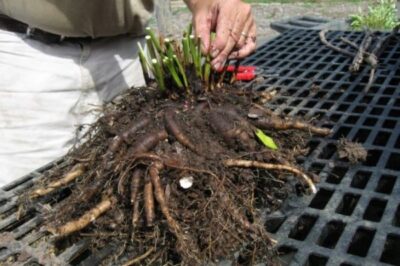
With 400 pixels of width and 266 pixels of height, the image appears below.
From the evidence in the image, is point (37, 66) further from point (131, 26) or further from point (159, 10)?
point (159, 10)

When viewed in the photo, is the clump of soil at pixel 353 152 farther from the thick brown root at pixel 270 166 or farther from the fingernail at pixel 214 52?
the fingernail at pixel 214 52

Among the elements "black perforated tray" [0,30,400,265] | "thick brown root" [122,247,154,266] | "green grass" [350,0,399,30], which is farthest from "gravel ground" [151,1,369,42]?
"thick brown root" [122,247,154,266]

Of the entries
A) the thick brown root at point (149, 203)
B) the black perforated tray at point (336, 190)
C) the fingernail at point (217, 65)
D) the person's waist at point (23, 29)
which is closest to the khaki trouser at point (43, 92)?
the person's waist at point (23, 29)

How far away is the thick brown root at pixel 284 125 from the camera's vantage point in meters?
1.63

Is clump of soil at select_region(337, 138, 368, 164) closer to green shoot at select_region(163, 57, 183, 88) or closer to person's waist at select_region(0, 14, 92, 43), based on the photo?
green shoot at select_region(163, 57, 183, 88)

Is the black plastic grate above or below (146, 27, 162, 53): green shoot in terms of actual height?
below

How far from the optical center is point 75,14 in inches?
73.7

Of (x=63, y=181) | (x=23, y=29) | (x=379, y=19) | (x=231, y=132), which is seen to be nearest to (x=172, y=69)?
(x=231, y=132)

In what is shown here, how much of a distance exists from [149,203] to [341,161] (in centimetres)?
72

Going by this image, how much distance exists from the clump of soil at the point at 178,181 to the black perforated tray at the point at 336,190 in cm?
6

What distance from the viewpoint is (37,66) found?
2.00 meters

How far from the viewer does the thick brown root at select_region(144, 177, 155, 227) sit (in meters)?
1.30

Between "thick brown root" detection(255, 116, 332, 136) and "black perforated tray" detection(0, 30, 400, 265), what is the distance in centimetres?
6

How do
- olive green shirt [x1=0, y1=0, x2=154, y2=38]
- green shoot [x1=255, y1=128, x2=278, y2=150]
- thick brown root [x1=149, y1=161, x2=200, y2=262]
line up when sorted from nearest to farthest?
thick brown root [x1=149, y1=161, x2=200, y2=262] → green shoot [x1=255, y1=128, x2=278, y2=150] → olive green shirt [x1=0, y1=0, x2=154, y2=38]
